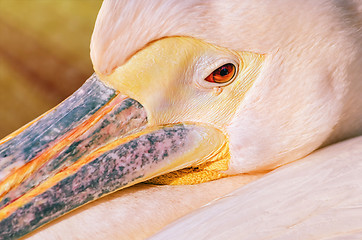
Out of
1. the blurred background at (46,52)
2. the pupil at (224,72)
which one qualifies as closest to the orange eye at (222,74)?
the pupil at (224,72)

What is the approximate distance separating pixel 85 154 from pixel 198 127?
0.22m

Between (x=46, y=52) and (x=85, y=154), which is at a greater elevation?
(x=46, y=52)

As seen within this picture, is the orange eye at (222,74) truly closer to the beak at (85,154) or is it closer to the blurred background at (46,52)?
the beak at (85,154)

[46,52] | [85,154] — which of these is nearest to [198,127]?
[85,154]

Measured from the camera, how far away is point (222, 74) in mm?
1021

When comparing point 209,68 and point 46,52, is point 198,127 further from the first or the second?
point 46,52

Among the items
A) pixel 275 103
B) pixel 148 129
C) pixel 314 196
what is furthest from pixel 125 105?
pixel 314 196

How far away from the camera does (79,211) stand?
1074 millimetres

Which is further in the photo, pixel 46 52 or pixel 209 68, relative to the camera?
pixel 46 52

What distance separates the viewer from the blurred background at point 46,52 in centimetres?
184

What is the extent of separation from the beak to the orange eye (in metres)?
0.10

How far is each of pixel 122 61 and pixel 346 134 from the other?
1.46ft

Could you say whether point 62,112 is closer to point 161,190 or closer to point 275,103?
point 161,190

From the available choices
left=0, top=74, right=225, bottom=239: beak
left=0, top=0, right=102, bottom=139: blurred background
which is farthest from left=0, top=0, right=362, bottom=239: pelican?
left=0, top=0, right=102, bottom=139: blurred background
